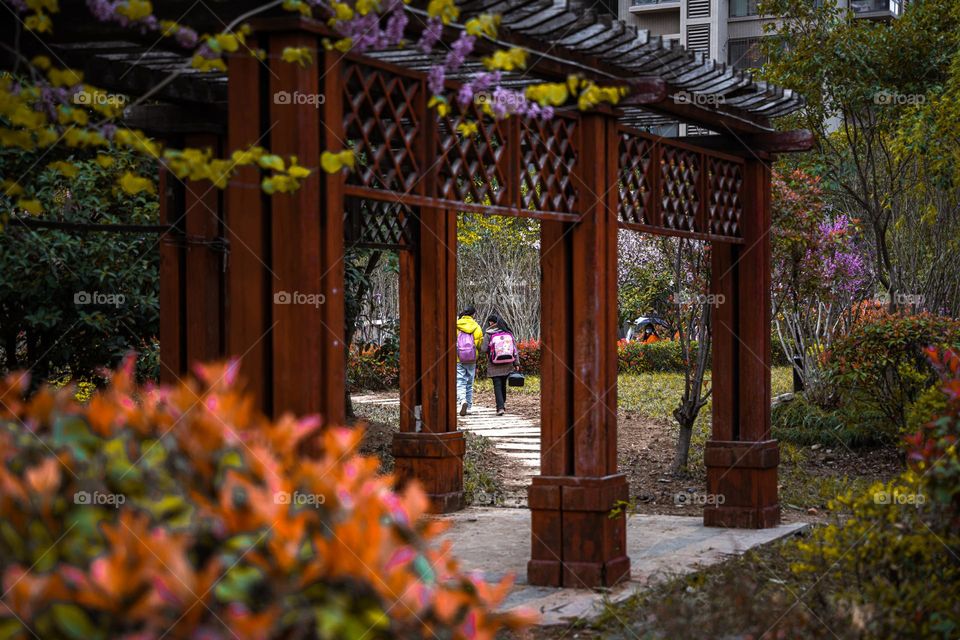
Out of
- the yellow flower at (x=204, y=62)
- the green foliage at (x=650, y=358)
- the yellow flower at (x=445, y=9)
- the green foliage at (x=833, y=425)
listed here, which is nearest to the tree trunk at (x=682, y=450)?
the green foliage at (x=833, y=425)

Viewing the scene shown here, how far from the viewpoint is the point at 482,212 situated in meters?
6.46

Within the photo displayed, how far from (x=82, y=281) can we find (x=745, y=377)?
17.5 ft

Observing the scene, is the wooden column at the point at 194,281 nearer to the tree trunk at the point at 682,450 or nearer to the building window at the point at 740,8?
the tree trunk at the point at 682,450

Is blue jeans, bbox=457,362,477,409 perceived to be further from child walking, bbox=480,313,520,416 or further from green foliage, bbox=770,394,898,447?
green foliage, bbox=770,394,898,447

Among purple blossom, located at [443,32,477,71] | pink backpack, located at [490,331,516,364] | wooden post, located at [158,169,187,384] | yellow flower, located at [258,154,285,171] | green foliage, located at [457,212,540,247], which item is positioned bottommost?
pink backpack, located at [490,331,516,364]

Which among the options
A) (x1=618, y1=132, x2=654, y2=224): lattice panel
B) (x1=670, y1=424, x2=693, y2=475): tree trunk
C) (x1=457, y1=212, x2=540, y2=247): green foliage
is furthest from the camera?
(x1=457, y1=212, x2=540, y2=247): green foliage

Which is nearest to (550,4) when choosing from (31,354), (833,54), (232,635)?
(232,635)

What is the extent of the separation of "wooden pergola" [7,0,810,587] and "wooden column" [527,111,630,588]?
1 centimetres

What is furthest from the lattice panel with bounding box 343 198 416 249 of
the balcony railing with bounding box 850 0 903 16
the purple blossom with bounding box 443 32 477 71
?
the balcony railing with bounding box 850 0 903 16

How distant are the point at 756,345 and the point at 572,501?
108 inches

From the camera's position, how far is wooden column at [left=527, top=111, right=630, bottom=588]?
287 inches

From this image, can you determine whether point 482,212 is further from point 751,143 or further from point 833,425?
point 833,425

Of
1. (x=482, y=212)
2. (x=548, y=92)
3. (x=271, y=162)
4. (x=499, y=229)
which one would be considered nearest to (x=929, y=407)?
(x=482, y=212)

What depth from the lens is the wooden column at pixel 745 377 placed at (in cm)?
941
